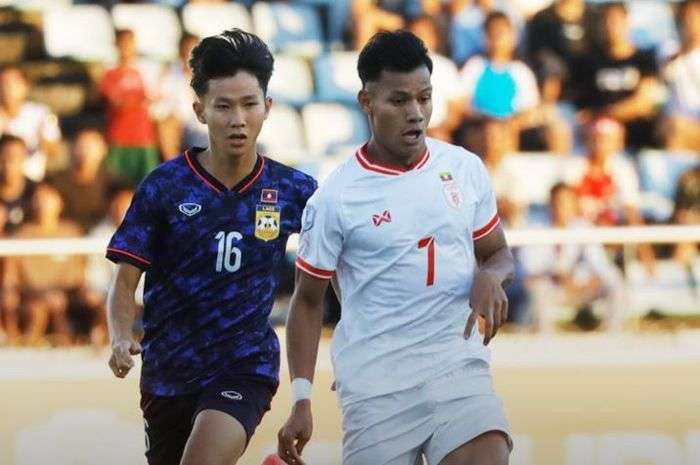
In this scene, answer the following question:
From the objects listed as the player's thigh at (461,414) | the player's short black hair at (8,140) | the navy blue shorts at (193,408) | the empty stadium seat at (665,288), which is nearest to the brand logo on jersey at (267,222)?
the navy blue shorts at (193,408)

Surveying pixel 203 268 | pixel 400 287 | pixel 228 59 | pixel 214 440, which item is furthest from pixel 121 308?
pixel 400 287

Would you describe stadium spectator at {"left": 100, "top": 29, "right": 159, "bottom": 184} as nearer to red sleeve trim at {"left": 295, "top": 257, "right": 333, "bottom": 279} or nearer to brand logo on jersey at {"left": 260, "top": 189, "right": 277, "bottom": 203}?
brand logo on jersey at {"left": 260, "top": 189, "right": 277, "bottom": 203}

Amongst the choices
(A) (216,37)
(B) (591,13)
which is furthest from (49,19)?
(A) (216,37)

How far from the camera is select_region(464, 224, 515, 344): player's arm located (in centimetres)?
479

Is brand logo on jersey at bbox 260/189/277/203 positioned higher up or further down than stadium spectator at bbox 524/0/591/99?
higher up

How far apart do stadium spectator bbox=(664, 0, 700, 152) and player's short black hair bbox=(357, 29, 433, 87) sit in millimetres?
7287

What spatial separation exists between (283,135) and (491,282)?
722 centimetres

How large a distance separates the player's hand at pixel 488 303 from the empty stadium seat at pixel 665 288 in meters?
5.77

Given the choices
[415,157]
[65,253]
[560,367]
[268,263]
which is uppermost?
[415,157]

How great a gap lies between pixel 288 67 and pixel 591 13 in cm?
222

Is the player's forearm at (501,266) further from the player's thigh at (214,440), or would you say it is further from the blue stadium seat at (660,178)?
the blue stadium seat at (660,178)

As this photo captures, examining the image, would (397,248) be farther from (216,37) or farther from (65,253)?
(65,253)

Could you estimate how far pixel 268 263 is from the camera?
222 inches

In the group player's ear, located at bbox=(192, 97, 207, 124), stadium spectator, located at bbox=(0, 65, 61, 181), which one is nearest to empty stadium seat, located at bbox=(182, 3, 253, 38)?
stadium spectator, located at bbox=(0, 65, 61, 181)
